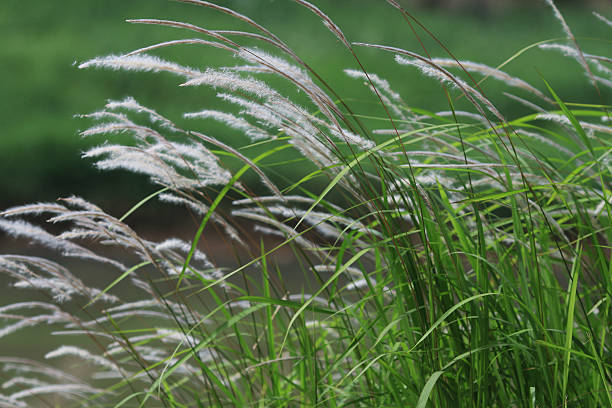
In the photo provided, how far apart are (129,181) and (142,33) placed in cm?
227

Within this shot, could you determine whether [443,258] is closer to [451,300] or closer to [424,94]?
[451,300]

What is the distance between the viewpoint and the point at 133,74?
5645 mm

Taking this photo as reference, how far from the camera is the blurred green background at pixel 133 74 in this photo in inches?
182

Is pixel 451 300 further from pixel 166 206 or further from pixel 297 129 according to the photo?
pixel 166 206

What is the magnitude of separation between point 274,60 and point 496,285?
0.58 meters

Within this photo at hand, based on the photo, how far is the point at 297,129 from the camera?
0.95 m

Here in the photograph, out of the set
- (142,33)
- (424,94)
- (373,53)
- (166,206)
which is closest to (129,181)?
(166,206)

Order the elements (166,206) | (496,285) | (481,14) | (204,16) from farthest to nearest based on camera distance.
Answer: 1. (481,14)
2. (204,16)
3. (166,206)
4. (496,285)

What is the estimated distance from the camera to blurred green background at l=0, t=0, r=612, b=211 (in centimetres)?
463

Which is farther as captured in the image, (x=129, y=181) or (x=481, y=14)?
(x=481, y=14)

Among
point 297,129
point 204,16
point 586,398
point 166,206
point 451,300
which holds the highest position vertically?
point 204,16

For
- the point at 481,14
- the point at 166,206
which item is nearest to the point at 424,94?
the point at 166,206

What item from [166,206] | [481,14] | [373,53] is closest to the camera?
[166,206]

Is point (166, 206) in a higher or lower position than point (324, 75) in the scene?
lower
